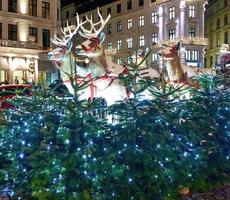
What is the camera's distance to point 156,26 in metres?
58.2

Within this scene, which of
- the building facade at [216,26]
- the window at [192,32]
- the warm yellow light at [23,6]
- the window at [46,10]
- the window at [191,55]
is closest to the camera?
the warm yellow light at [23,6]

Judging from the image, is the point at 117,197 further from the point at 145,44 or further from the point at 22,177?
the point at 145,44

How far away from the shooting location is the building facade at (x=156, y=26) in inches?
2104

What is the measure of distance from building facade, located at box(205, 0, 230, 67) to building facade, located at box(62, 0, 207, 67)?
609 inches

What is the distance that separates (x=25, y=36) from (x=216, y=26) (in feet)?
131

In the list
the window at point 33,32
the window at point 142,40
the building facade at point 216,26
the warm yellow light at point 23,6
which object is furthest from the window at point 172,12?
the warm yellow light at point 23,6

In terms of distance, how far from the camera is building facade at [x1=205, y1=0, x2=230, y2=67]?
70.8 metres

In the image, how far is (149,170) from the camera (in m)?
6.44

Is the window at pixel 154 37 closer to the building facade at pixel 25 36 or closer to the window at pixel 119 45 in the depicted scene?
the window at pixel 119 45

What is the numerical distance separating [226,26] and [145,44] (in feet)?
58.5

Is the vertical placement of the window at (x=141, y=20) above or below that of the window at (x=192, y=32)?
above

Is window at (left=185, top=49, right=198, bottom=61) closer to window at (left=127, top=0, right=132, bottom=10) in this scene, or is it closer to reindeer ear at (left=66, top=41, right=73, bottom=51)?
window at (left=127, top=0, right=132, bottom=10)

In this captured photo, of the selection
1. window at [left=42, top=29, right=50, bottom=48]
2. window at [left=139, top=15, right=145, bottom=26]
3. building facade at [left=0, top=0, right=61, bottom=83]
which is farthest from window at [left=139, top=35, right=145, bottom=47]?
window at [left=42, top=29, right=50, bottom=48]

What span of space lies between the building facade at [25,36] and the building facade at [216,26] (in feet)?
103
